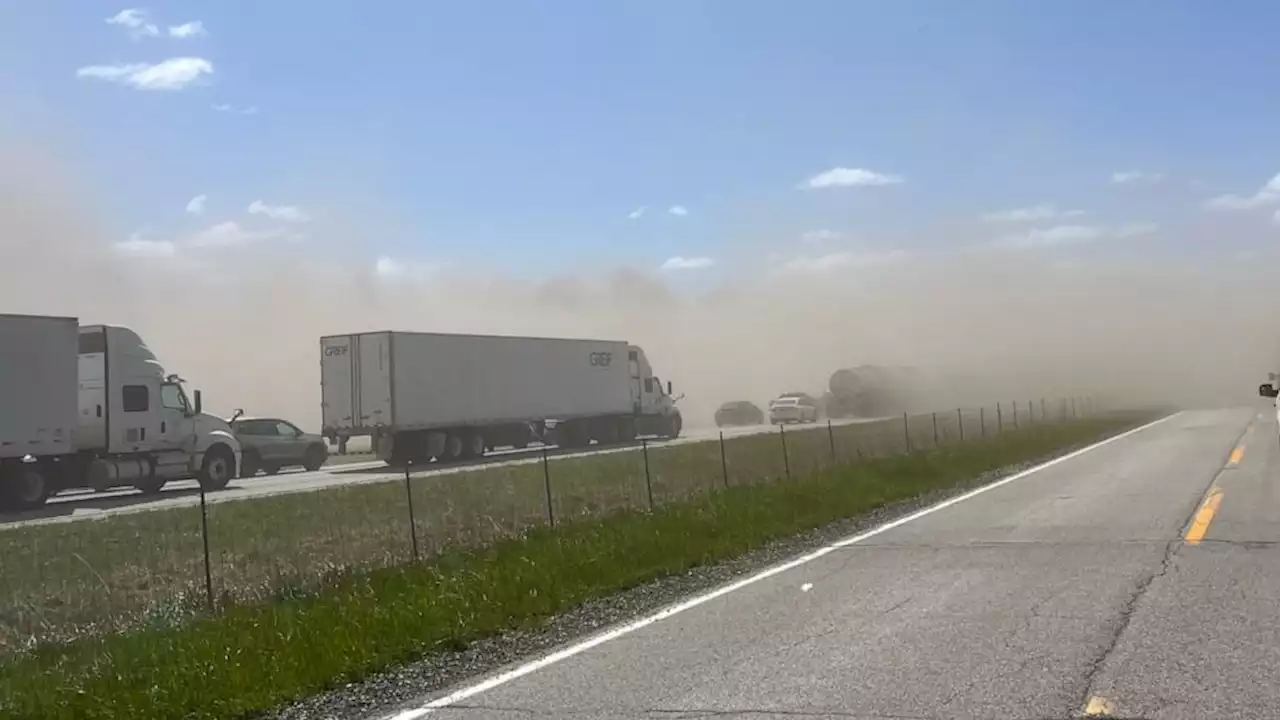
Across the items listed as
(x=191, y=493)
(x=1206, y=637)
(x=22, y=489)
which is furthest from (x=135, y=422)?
(x=1206, y=637)

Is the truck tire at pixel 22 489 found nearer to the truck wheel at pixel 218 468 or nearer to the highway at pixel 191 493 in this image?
the highway at pixel 191 493

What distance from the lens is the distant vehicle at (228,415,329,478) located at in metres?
35.7

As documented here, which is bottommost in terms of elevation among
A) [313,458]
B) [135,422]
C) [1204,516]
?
[1204,516]

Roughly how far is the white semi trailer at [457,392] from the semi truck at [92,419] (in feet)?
20.4

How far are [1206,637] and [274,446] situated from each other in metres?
31.8

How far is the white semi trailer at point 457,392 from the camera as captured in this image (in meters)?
36.9

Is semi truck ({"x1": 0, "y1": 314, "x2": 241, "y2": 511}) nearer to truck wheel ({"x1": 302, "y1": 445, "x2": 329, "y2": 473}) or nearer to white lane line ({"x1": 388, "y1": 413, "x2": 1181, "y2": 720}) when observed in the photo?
truck wheel ({"x1": 302, "y1": 445, "x2": 329, "y2": 473})

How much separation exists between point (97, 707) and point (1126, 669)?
20.1 feet

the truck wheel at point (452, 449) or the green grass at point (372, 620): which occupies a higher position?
the truck wheel at point (452, 449)

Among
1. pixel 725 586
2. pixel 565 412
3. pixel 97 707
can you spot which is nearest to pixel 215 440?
pixel 565 412

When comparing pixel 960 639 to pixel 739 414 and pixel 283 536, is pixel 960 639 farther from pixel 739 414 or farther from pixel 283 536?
pixel 739 414

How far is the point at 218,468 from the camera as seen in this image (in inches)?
1192

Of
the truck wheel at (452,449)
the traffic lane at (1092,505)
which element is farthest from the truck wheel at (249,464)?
the traffic lane at (1092,505)

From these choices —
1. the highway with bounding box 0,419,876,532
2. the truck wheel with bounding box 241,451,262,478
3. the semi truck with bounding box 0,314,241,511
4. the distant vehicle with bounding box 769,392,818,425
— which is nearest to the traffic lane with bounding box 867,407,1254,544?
the highway with bounding box 0,419,876,532
